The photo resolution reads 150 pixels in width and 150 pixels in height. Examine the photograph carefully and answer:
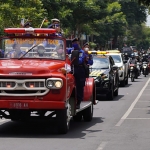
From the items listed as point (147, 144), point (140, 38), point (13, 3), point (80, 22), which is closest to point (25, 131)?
point (147, 144)

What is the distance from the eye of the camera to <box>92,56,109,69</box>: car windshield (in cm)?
2448

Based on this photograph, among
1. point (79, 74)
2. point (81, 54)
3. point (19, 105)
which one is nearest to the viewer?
point (19, 105)

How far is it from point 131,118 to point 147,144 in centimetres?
498

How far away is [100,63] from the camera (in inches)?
975

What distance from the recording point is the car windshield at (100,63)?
24.5 m

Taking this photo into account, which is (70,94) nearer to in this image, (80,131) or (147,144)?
(80,131)

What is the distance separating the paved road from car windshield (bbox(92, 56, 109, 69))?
6.12 metres

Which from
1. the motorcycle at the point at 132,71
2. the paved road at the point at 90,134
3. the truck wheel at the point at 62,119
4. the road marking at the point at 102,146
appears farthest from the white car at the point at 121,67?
the road marking at the point at 102,146

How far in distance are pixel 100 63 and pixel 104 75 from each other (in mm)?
1325

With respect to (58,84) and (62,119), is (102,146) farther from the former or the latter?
(58,84)

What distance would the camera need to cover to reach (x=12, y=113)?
13117 millimetres

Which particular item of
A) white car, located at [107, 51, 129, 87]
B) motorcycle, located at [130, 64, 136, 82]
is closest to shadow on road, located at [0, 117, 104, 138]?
white car, located at [107, 51, 129, 87]

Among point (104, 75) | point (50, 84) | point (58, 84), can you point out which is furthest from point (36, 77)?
point (104, 75)

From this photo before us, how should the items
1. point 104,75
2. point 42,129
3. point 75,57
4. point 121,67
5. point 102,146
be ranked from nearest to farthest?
point 102,146
point 75,57
point 42,129
point 104,75
point 121,67
